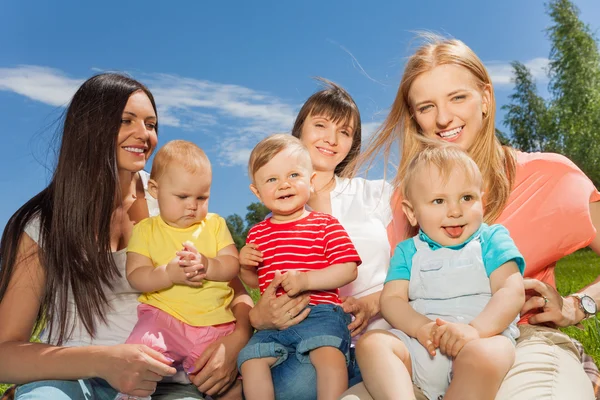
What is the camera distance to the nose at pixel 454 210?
9.91 ft

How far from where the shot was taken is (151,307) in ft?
11.3

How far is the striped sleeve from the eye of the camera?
10.9 feet

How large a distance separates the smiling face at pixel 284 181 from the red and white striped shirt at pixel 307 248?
11 cm

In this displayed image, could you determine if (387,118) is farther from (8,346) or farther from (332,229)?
(8,346)

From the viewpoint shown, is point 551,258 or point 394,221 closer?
point 551,258

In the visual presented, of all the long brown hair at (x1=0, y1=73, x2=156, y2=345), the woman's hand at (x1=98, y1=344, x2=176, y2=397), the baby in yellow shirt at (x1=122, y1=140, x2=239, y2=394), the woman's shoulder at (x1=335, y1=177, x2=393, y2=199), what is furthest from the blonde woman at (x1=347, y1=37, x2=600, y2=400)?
the long brown hair at (x1=0, y1=73, x2=156, y2=345)

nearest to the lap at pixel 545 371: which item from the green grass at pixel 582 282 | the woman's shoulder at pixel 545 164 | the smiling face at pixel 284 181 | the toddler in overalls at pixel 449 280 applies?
the toddler in overalls at pixel 449 280

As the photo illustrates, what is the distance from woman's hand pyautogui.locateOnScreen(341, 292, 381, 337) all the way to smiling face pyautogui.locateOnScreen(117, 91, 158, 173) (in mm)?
1386

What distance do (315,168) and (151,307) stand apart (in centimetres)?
134

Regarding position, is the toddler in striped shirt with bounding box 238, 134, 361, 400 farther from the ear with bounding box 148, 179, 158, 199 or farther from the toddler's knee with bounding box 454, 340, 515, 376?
the toddler's knee with bounding box 454, 340, 515, 376

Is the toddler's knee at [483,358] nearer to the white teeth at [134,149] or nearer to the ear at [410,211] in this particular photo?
the ear at [410,211]

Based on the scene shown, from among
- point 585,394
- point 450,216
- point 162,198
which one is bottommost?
point 585,394

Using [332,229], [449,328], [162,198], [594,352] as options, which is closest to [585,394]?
[449,328]

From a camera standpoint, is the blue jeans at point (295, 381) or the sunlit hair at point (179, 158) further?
the sunlit hair at point (179, 158)
